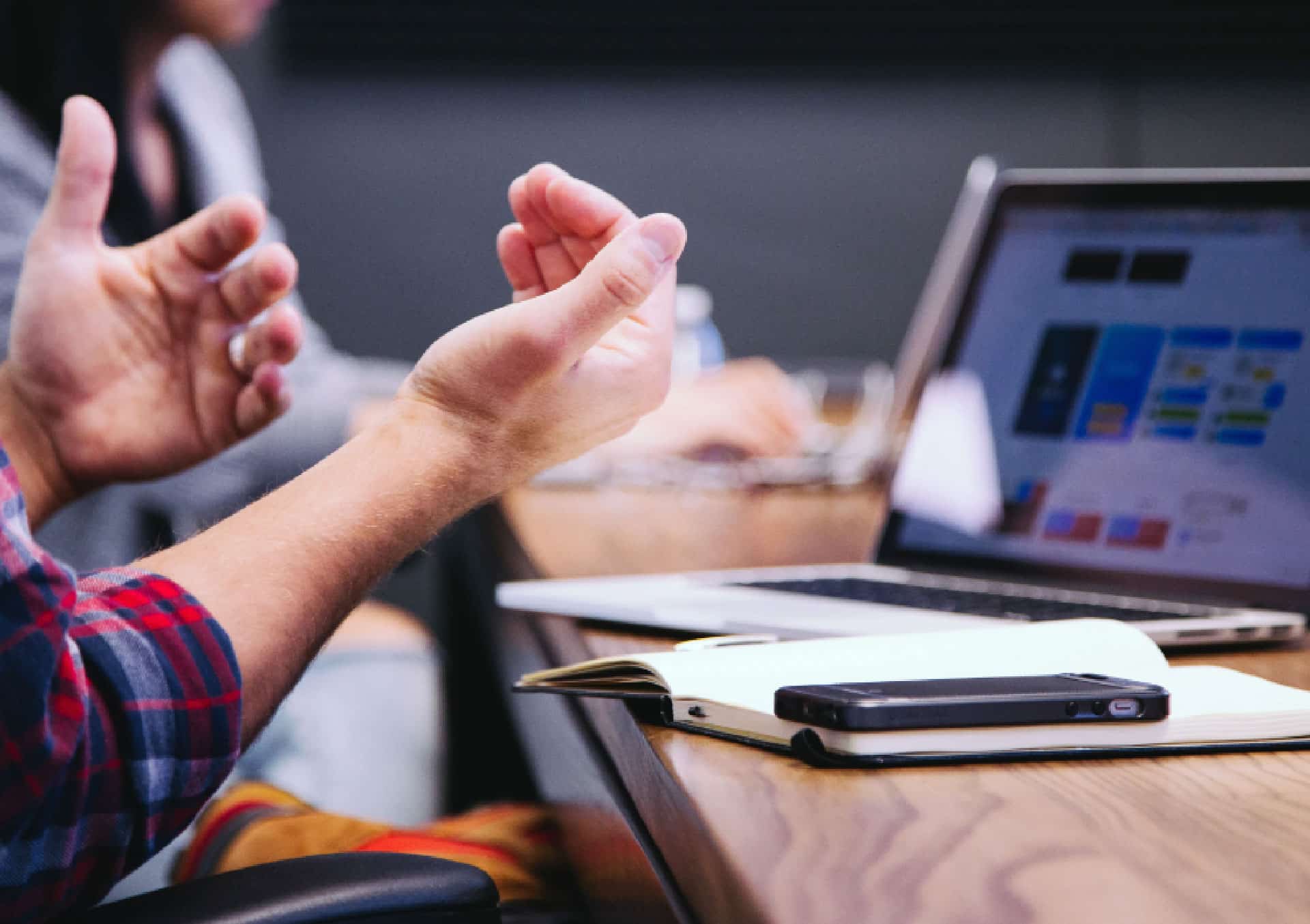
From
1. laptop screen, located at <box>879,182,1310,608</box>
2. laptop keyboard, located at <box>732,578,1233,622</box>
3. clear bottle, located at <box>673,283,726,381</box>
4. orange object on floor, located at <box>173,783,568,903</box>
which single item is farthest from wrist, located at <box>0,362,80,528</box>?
clear bottle, located at <box>673,283,726,381</box>

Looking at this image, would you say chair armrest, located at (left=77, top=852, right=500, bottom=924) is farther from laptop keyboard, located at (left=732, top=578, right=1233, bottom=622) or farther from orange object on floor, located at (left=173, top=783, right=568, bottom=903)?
laptop keyboard, located at (left=732, top=578, right=1233, bottom=622)

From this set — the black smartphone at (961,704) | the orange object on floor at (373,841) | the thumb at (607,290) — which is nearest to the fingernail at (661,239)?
the thumb at (607,290)

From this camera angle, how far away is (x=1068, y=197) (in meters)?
1.06

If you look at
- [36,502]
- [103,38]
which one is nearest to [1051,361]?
[36,502]

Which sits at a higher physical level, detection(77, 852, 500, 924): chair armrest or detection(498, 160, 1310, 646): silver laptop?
detection(498, 160, 1310, 646): silver laptop

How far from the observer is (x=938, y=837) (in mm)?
416

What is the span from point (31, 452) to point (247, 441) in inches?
27.1

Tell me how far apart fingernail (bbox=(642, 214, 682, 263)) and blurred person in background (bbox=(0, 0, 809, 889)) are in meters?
0.76

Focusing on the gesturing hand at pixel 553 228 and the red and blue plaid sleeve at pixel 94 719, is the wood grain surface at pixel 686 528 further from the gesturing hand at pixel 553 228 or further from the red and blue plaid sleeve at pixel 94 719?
the red and blue plaid sleeve at pixel 94 719

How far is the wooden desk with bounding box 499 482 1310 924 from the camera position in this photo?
37 cm

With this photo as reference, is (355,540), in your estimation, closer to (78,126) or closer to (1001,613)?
(1001,613)

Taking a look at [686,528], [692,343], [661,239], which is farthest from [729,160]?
[661,239]

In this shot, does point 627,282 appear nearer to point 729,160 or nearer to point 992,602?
point 992,602

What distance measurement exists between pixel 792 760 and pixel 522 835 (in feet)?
1.31
